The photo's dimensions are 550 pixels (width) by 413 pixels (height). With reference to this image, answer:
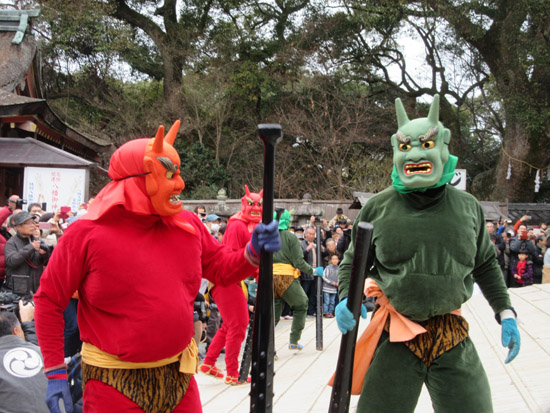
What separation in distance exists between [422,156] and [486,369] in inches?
127

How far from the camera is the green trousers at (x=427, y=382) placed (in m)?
2.95

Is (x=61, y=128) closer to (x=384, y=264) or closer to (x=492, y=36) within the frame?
(x=384, y=264)

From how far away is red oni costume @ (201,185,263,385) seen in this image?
5812 millimetres

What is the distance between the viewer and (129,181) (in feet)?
9.15

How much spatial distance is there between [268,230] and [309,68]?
21.2 metres

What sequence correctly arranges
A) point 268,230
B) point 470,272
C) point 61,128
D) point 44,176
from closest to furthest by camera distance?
1. point 268,230
2. point 470,272
3. point 44,176
4. point 61,128

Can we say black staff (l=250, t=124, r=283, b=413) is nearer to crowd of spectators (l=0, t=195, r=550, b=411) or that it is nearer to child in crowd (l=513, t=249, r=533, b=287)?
crowd of spectators (l=0, t=195, r=550, b=411)

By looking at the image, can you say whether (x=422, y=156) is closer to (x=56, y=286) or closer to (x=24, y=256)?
(x=56, y=286)

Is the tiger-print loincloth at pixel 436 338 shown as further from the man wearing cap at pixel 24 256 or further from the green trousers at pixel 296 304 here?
the green trousers at pixel 296 304

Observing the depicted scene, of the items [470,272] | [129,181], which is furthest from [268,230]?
[470,272]

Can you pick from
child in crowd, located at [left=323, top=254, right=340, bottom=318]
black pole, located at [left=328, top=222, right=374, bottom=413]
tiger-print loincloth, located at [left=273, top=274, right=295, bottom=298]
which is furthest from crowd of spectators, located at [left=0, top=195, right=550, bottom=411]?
black pole, located at [left=328, top=222, right=374, bottom=413]

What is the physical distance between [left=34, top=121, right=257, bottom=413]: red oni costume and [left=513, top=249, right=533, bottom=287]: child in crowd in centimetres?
981

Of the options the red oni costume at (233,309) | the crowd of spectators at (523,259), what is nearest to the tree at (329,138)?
the crowd of spectators at (523,259)

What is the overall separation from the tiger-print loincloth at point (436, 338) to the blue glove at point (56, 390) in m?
1.65
